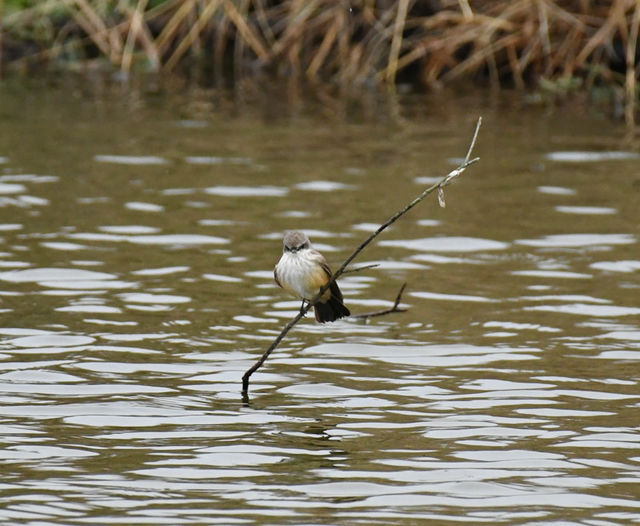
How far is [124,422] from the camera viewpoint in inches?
217

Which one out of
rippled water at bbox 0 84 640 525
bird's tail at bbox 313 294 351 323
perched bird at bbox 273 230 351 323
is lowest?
rippled water at bbox 0 84 640 525

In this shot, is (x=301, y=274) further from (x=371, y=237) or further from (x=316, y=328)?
(x=316, y=328)

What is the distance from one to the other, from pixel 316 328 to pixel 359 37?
891cm

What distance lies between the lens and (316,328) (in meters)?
7.22

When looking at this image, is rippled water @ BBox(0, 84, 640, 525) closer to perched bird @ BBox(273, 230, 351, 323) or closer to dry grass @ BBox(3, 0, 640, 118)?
perched bird @ BBox(273, 230, 351, 323)

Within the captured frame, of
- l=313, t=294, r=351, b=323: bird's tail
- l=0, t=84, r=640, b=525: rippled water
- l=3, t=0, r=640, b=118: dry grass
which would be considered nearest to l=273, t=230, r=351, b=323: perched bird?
l=313, t=294, r=351, b=323: bird's tail

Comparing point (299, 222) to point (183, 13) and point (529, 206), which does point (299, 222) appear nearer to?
point (529, 206)

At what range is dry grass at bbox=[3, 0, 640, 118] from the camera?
1438cm

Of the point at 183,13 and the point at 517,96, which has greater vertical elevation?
the point at 183,13

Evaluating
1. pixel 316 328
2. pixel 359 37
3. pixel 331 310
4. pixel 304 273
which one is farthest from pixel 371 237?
pixel 359 37

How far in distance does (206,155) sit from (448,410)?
19.6 ft

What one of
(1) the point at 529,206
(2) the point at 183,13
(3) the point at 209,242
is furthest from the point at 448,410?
(2) the point at 183,13

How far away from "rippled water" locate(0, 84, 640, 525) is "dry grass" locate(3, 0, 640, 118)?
1.99 metres

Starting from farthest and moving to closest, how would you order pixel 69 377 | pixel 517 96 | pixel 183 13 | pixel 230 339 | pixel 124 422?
pixel 183 13 < pixel 517 96 < pixel 230 339 < pixel 69 377 < pixel 124 422
